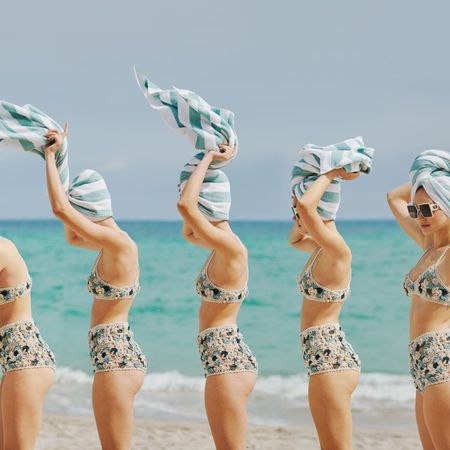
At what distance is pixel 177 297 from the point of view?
31844 millimetres

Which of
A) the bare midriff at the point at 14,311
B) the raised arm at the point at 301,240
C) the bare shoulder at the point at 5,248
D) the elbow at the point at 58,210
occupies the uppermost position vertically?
the elbow at the point at 58,210

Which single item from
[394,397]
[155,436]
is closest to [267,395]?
[394,397]

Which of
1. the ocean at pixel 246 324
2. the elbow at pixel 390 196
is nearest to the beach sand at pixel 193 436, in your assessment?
the ocean at pixel 246 324

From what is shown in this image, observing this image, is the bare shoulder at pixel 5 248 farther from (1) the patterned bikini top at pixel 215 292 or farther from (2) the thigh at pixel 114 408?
(1) the patterned bikini top at pixel 215 292

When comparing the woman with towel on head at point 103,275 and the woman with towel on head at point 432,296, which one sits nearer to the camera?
the woman with towel on head at point 432,296

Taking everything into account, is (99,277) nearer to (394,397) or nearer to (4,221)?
(394,397)

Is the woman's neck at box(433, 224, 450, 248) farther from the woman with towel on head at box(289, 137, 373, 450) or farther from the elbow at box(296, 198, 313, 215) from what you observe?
the elbow at box(296, 198, 313, 215)

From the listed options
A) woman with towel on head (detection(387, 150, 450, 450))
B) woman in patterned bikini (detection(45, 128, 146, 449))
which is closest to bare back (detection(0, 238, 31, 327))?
woman in patterned bikini (detection(45, 128, 146, 449))

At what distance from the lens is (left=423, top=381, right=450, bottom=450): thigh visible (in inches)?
307

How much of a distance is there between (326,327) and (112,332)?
5.94 feet

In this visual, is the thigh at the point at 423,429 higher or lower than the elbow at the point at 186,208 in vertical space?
lower

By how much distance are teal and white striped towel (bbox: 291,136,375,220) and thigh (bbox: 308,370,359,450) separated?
135cm

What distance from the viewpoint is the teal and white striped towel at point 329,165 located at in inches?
355

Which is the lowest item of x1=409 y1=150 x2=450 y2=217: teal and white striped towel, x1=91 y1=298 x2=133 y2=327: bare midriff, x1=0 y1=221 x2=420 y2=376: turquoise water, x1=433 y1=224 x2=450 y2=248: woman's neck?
x1=0 y1=221 x2=420 y2=376: turquoise water
